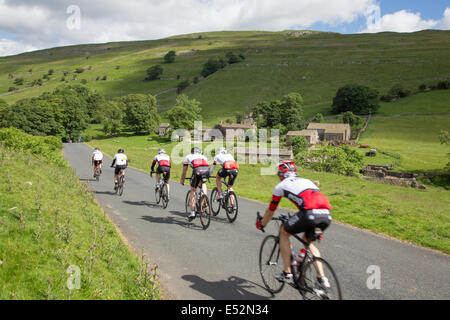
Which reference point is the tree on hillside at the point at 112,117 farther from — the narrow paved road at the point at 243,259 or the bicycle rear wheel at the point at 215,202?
the bicycle rear wheel at the point at 215,202

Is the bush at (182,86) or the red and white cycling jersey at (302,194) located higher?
the bush at (182,86)

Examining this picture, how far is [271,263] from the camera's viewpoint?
6.19m

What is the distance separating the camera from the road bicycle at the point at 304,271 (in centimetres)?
489

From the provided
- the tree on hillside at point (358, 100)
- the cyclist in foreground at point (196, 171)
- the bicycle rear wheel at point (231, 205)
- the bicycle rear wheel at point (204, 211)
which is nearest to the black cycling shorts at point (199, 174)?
the cyclist in foreground at point (196, 171)

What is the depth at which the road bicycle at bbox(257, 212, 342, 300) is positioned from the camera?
4891 millimetres

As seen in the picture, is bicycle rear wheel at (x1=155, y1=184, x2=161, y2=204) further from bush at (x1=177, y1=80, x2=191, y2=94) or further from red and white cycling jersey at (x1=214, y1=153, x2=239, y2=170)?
bush at (x1=177, y1=80, x2=191, y2=94)

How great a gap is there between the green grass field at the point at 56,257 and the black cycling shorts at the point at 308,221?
279cm

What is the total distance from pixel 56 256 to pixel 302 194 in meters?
5.08

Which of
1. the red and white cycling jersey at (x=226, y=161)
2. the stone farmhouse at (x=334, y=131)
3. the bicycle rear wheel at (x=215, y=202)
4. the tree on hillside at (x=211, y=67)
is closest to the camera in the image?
the red and white cycling jersey at (x=226, y=161)

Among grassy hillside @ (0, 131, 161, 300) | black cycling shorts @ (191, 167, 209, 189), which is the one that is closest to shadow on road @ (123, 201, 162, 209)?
grassy hillside @ (0, 131, 161, 300)

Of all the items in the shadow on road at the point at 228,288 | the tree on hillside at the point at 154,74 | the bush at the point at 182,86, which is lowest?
the shadow on road at the point at 228,288

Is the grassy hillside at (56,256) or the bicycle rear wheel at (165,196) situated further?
the bicycle rear wheel at (165,196)

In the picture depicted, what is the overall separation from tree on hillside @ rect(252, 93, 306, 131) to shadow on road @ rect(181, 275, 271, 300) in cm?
9182

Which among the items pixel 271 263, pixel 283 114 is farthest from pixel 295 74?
pixel 271 263
